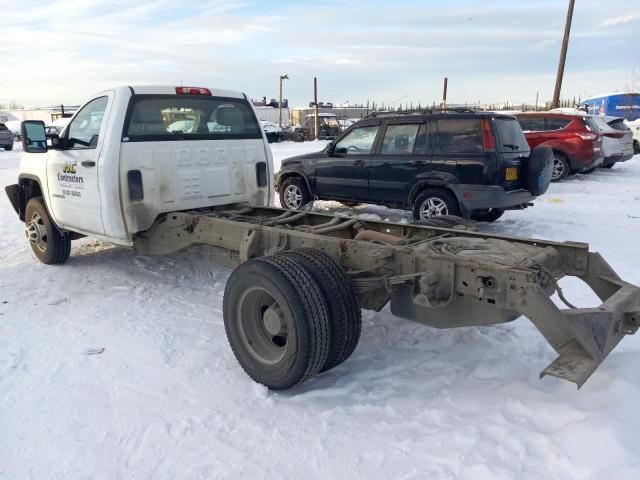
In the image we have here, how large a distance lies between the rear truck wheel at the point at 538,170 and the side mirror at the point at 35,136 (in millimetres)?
6254

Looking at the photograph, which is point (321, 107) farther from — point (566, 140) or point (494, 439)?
point (494, 439)

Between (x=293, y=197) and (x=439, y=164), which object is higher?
(x=439, y=164)

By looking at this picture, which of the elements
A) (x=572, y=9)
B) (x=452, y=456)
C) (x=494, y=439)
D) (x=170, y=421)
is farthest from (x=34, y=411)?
(x=572, y=9)

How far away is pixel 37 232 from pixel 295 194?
4695 millimetres

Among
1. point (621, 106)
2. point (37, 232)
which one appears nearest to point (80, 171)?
point (37, 232)

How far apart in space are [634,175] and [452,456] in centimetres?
1506

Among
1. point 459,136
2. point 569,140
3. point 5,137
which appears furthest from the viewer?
point 5,137

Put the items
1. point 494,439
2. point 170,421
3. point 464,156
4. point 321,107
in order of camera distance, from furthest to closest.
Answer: point 321,107 → point 464,156 → point 170,421 → point 494,439

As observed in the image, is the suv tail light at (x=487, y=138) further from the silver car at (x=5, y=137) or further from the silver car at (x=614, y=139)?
the silver car at (x=5, y=137)

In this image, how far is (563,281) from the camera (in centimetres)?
571

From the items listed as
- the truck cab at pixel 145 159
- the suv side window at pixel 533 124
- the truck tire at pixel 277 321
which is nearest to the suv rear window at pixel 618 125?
the suv side window at pixel 533 124

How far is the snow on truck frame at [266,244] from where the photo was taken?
324 centimetres

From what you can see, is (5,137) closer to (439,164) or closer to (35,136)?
(35,136)

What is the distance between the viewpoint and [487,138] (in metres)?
7.80
